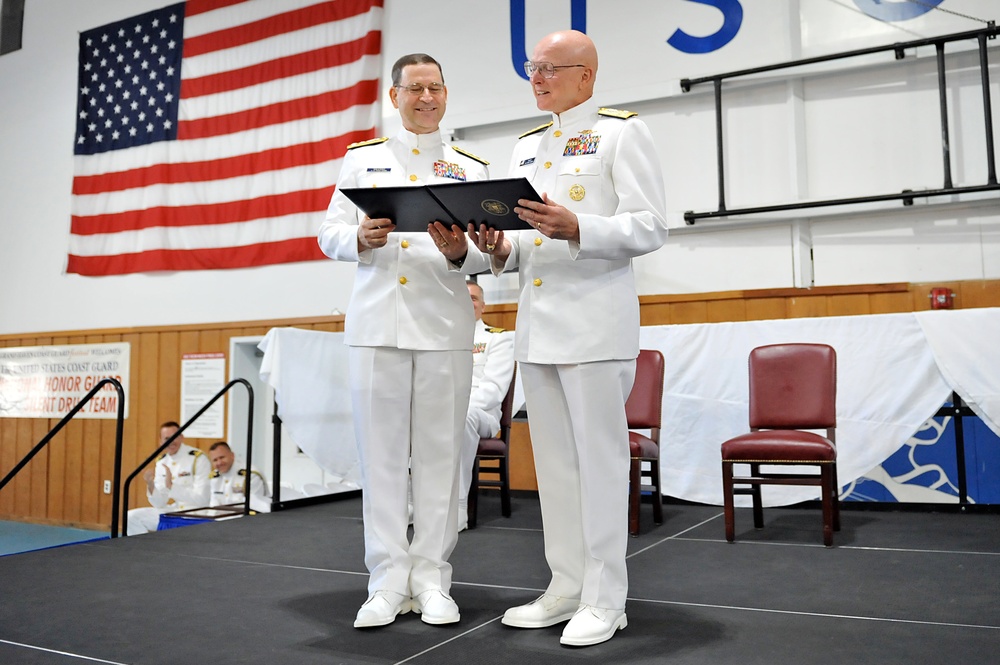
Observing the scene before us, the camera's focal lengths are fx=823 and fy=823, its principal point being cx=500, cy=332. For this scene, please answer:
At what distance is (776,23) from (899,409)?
2.82m

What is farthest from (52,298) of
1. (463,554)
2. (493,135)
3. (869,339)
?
(869,339)

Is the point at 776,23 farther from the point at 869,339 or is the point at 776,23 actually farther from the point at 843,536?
the point at 843,536

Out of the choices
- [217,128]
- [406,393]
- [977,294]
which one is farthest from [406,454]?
[217,128]

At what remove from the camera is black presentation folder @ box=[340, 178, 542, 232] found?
1.91 metres

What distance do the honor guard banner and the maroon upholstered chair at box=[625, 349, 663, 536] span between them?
19.8 feet

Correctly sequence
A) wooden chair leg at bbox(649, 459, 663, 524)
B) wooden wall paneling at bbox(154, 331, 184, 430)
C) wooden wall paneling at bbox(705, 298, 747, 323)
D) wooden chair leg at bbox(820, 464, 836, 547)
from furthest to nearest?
1. wooden wall paneling at bbox(154, 331, 184, 430)
2. wooden wall paneling at bbox(705, 298, 747, 323)
3. wooden chair leg at bbox(649, 459, 663, 524)
4. wooden chair leg at bbox(820, 464, 836, 547)

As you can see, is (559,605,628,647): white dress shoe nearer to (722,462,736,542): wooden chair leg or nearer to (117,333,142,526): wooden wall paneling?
(722,462,736,542): wooden chair leg

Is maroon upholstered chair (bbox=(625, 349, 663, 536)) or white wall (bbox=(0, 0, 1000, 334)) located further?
white wall (bbox=(0, 0, 1000, 334))

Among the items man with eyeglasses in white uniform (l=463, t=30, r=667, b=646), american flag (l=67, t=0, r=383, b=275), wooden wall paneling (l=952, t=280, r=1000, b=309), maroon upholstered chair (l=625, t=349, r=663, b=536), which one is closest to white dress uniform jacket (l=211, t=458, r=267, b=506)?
american flag (l=67, t=0, r=383, b=275)

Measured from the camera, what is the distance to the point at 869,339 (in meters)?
4.29

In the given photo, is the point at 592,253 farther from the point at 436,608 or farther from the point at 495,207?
the point at 436,608

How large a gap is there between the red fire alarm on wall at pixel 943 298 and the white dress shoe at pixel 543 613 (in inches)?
144

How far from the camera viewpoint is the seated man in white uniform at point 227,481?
680 cm

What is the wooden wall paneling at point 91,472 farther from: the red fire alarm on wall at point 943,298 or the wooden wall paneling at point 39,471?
the red fire alarm on wall at point 943,298
